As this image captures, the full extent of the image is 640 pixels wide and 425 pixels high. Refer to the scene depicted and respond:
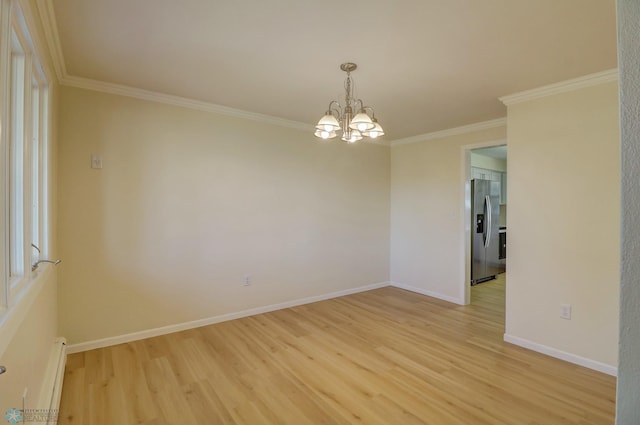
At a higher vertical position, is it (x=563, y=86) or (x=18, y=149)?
(x=563, y=86)

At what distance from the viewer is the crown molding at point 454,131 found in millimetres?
3918

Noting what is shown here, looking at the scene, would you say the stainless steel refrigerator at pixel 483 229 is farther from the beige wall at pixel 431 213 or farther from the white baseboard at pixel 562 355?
the white baseboard at pixel 562 355

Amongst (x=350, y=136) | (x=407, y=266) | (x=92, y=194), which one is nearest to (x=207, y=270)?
(x=92, y=194)

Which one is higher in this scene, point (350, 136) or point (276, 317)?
point (350, 136)

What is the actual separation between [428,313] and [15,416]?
12.4 ft

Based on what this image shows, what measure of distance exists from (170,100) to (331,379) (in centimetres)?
308

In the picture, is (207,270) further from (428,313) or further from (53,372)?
(428,313)

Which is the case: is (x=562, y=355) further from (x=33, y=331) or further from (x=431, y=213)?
(x=33, y=331)

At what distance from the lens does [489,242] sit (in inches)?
221

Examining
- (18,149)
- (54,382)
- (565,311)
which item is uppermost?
(18,149)

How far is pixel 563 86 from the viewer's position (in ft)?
9.00

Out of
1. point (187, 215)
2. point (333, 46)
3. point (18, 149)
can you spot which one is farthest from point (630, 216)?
point (187, 215)

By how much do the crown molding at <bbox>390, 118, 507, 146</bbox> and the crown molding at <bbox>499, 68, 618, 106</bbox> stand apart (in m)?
0.85

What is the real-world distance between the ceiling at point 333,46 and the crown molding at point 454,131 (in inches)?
31.5
